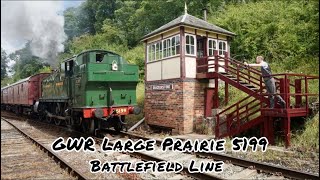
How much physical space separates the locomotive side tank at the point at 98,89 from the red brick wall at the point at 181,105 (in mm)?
1590

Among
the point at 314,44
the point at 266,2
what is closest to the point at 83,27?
the point at 266,2

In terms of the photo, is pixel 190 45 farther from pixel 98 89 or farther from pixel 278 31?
pixel 278 31

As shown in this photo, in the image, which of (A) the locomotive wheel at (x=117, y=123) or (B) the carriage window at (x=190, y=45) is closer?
(A) the locomotive wheel at (x=117, y=123)

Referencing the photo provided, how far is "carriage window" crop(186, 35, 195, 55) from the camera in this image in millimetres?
13016

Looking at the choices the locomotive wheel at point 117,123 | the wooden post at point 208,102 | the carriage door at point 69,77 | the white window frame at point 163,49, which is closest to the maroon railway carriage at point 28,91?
the carriage door at point 69,77

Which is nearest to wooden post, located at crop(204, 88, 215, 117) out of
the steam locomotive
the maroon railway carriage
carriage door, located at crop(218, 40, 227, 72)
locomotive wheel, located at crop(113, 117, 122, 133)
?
carriage door, located at crop(218, 40, 227, 72)

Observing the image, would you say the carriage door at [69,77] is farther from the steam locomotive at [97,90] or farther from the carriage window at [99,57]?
the carriage window at [99,57]

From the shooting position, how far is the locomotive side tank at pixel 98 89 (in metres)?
11.2

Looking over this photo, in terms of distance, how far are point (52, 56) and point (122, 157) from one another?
20.5 meters

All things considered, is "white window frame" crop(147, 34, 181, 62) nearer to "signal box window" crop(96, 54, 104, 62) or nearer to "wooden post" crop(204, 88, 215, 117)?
Answer: "wooden post" crop(204, 88, 215, 117)

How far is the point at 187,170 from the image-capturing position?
6664 mm

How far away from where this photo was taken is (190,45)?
13086 mm

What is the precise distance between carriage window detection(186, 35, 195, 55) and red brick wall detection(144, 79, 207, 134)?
1.20m

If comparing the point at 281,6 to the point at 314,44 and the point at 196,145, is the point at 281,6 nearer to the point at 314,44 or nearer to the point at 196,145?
the point at 314,44
